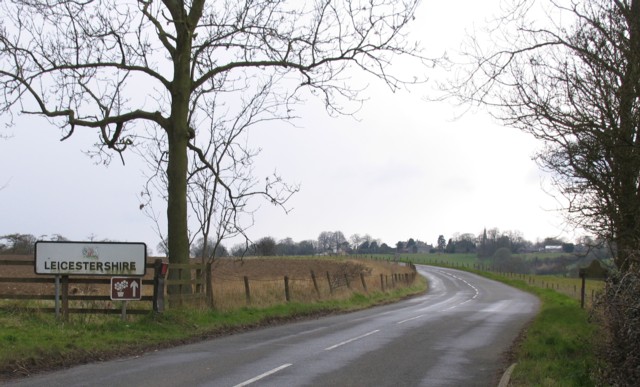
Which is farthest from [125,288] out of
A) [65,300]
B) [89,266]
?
[65,300]

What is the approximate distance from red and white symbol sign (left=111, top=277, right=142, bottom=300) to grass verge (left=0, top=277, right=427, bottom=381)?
565mm

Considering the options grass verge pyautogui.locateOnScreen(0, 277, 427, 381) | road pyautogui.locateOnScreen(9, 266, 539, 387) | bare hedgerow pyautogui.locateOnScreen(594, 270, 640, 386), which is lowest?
road pyautogui.locateOnScreen(9, 266, 539, 387)

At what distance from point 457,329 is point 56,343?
11.5 m

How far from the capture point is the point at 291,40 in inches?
765

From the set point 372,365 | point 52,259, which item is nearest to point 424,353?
point 372,365

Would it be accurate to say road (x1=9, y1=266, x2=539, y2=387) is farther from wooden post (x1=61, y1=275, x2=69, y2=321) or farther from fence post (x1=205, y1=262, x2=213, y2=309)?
wooden post (x1=61, y1=275, x2=69, y2=321)

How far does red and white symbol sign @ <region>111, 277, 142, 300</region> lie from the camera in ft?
52.1

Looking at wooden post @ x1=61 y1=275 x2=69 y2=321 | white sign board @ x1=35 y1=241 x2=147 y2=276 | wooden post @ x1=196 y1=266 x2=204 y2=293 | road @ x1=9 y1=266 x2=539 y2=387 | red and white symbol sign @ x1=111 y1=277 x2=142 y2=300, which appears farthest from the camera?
wooden post @ x1=196 y1=266 x2=204 y2=293

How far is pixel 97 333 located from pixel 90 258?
290 centimetres

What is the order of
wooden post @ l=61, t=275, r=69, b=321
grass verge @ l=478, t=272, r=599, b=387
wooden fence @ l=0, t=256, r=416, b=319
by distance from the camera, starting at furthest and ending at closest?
wooden fence @ l=0, t=256, r=416, b=319 → wooden post @ l=61, t=275, r=69, b=321 → grass verge @ l=478, t=272, r=599, b=387

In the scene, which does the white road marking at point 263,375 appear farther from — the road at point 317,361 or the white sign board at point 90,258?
the white sign board at point 90,258

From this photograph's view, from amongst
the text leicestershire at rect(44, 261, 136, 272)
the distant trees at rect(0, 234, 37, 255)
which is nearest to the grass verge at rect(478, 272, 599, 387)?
the text leicestershire at rect(44, 261, 136, 272)

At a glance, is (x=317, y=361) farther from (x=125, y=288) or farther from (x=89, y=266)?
(x=89, y=266)

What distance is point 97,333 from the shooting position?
46.8 ft
